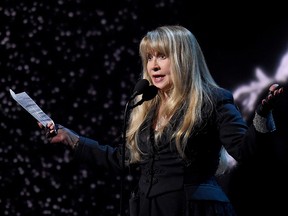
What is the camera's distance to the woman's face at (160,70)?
180 centimetres

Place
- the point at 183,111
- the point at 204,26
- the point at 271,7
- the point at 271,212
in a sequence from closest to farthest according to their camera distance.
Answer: the point at 183,111 → the point at 271,212 → the point at 271,7 → the point at 204,26

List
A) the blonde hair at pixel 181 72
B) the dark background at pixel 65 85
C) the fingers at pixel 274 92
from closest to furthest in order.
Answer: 1. the fingers at pixel 274 92
2. the blonde hair at pixel 181 72
3. the dark background at pixel 65 85

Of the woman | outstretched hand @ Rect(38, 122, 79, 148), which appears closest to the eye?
Result: the woman

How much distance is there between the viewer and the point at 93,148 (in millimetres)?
1955

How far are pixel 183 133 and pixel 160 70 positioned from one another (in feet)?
0.82

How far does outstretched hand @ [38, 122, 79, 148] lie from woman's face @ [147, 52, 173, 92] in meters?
0.36

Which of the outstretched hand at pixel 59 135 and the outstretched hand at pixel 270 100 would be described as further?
the outstretched hand at pixel 59 135

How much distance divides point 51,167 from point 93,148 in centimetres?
102

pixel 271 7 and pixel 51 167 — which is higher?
pixel 271 7

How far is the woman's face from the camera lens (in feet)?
5.90

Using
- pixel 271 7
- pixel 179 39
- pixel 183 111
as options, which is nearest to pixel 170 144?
pixel 183 111

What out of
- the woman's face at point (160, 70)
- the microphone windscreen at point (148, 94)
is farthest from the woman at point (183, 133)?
the microphone windscreen at point (148, 94)

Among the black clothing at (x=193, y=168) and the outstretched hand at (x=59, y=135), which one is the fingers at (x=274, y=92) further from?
the outstretched hand at (x=59, y=135)

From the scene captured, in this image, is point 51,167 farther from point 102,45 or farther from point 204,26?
point 204,26
